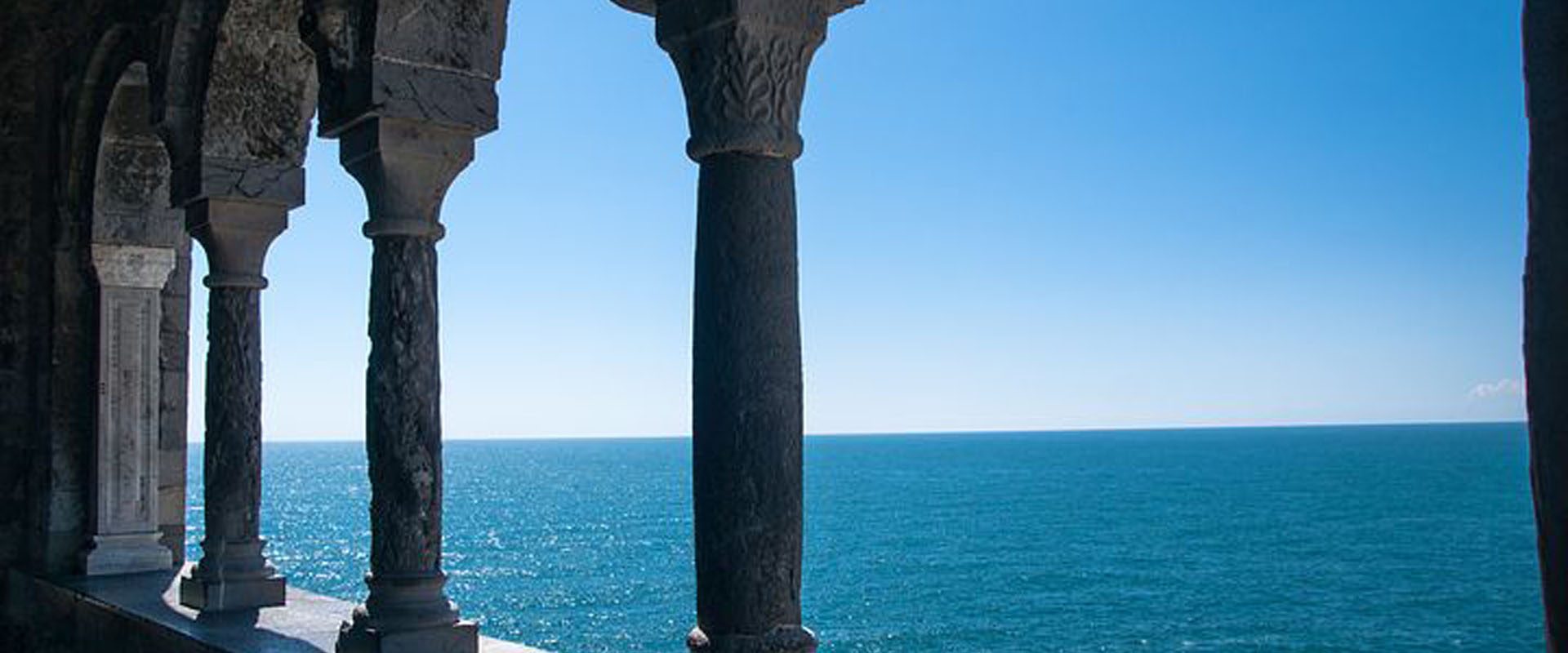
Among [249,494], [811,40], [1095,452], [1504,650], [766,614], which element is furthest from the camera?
[1095,452]

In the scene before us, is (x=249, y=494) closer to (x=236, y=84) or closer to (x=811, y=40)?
(x=236, y=84)

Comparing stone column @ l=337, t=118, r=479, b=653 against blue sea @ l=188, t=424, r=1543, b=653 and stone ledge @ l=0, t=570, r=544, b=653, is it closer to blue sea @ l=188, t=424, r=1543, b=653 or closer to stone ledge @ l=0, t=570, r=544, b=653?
stone ledge @ l=0, t=570, r=544, b=653

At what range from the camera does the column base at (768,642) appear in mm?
3545

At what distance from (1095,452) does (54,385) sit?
165930 mm

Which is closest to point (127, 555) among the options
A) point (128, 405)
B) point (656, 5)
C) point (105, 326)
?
point (128, 405)

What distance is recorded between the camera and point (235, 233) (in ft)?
22.6

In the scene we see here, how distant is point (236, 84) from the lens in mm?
6785

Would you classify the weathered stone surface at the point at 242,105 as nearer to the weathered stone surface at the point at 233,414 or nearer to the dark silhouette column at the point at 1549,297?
the weathered stone surface at the point at 233,414

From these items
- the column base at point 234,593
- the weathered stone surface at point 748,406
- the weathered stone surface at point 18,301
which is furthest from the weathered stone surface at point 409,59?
the weathered stone surface at point 18,301

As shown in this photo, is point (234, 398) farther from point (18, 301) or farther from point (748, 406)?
point (748, 406)

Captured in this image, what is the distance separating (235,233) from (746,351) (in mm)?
4319

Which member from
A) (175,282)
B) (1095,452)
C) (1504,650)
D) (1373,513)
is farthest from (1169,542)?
(1095,452)

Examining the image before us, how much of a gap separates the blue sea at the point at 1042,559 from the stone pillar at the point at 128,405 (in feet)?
115

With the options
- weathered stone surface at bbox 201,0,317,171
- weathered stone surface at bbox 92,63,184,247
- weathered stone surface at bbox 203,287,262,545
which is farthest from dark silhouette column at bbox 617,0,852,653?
weathered stone surface at bbox 92,63,184,247
